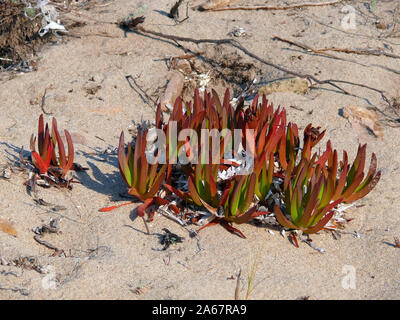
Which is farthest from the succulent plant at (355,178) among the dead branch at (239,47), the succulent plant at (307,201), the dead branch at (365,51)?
the dead branch at (365,51)

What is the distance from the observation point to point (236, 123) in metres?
3.50

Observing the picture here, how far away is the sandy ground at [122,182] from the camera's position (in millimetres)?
2619

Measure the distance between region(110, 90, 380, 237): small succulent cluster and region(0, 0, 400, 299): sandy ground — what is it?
0.54ft

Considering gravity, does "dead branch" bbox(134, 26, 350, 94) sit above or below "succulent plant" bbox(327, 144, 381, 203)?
above

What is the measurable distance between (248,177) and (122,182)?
102 cm

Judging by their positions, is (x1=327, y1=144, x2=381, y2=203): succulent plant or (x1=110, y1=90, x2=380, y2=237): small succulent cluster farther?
(x1=327, y1=144, x2=381, y2=203): succulent plant

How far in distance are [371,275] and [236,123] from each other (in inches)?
54.6

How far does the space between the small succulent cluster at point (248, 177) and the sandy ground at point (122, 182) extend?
166 mm

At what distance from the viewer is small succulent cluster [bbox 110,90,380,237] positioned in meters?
2.91

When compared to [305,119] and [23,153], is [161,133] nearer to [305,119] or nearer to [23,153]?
[23,153]

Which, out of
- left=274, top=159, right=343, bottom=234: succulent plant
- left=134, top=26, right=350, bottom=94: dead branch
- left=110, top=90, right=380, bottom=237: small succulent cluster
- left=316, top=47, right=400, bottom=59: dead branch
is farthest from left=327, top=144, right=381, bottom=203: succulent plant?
left=316, top=47, right=400, bottom=59: dead branch

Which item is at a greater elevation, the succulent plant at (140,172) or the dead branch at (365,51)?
the dead branch at (365,51)

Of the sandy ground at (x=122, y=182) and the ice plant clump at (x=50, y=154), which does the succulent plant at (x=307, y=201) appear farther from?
the ice plant clump at (x=50, y=154)

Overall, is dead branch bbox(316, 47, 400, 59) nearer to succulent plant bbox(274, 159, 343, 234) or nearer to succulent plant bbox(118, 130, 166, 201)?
succulent plant bbox(274, 159, 343, 234)
